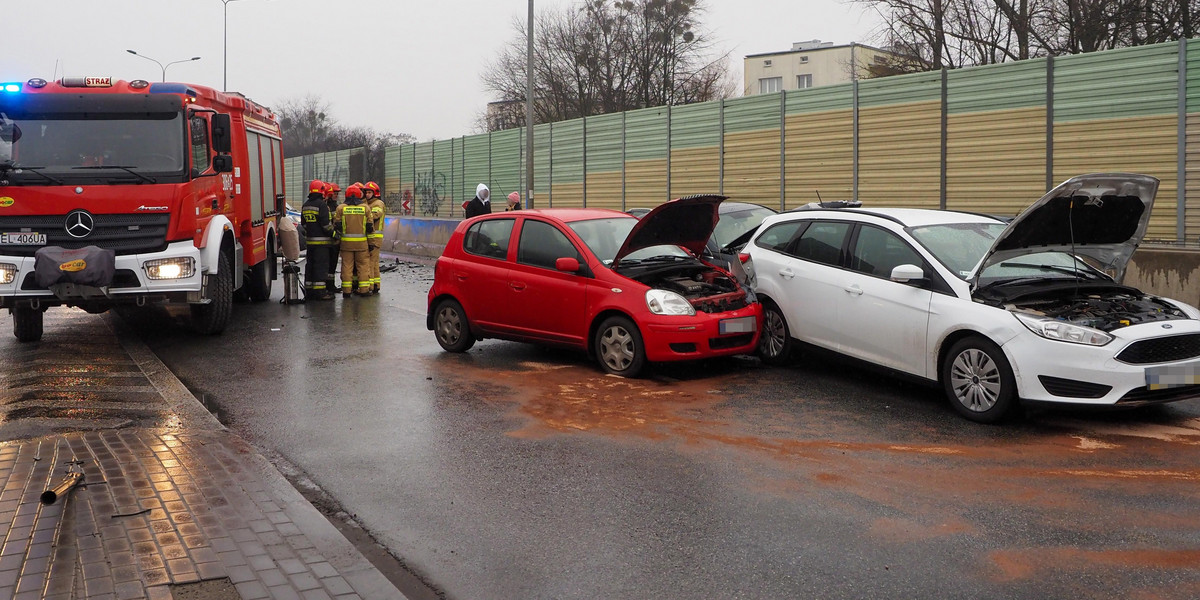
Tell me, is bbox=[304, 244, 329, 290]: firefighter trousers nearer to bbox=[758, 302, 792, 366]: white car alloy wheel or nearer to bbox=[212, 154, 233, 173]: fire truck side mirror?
bbox=[212, 154, 233, 173]: fire truck side mirror

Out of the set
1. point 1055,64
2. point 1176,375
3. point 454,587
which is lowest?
point 454,587

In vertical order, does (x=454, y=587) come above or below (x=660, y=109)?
below

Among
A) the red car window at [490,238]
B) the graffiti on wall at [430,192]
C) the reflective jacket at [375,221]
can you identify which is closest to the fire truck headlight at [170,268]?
the red car window at [490,238]

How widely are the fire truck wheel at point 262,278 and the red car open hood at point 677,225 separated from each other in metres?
8.28

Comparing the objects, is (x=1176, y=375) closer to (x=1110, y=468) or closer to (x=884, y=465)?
(x=1110, y=468)

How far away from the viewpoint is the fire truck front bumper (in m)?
10.4

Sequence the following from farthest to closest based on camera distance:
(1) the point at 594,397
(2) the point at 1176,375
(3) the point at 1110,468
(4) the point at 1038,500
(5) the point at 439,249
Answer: (5) the point at 439,249, (1) the point at 594,397, (2) the point at 1176,375, (3) the point at 1110,468, (4) the point at 1038,500

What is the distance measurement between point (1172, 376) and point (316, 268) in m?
13.0

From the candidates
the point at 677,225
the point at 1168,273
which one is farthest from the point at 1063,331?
the point at 1168,273

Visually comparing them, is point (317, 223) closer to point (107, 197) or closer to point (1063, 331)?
point (107, 197)

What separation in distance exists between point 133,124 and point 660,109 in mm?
14091

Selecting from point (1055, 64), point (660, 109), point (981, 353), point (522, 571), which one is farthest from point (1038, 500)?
point (660, 109)

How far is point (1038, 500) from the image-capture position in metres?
5.52

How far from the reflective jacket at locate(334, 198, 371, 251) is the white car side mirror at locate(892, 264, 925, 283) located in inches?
418
